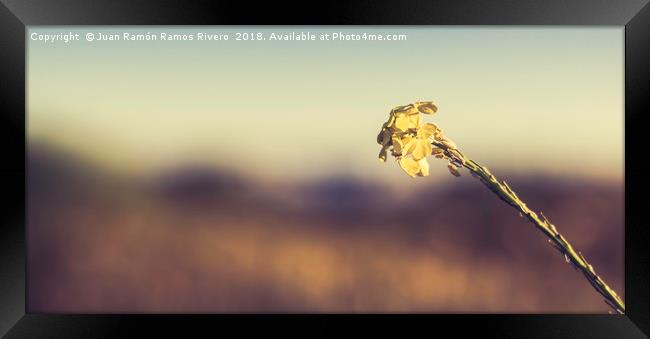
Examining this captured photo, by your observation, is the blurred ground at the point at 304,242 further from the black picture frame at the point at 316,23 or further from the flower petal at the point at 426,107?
the flower petal at the point at 426,107

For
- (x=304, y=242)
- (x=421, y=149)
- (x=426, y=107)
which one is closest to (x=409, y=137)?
(x=421, y=149)

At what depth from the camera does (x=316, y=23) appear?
138 cm

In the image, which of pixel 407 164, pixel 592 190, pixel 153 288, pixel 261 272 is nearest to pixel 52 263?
pixel 153 288

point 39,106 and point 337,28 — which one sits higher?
point 337,28

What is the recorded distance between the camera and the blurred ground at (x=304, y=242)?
4.56ft

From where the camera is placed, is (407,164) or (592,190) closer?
(407,164)

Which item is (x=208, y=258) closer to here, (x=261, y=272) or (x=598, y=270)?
(x=261, y=272)

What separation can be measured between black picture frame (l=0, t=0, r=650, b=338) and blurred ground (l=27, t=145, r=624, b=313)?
35 millimetres

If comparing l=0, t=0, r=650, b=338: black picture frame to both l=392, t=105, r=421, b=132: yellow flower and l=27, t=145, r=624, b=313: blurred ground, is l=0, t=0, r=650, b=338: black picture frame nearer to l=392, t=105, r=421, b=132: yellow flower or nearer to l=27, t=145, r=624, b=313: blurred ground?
l=27, t=145, r=624, b=313: blurred ground

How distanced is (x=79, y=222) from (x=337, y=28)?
101cm

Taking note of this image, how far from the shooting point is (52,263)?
1.40m

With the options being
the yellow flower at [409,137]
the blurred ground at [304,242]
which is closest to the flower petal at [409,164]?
the yellow flower at [409,137]

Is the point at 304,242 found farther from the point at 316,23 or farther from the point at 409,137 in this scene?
the point at 316,23

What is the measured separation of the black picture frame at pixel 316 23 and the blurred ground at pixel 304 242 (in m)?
0.03
